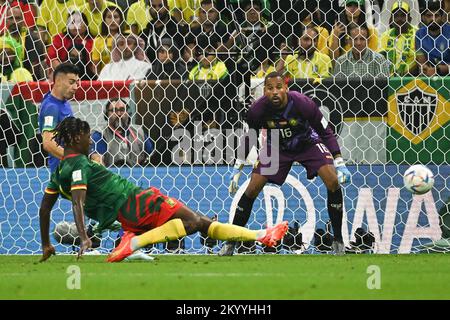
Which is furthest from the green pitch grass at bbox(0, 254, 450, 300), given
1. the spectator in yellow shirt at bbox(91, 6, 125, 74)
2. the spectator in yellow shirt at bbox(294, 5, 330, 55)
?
the spectator in yellow shirt at bbox(91, 6, 125, 74)

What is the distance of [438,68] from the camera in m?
13.4

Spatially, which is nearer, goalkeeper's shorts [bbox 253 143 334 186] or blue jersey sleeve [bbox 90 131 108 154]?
goalkeeper's shorts [bbox 253 143 334 186]

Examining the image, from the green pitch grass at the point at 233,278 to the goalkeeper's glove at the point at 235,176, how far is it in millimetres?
1100

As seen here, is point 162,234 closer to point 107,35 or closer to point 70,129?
point 70,129

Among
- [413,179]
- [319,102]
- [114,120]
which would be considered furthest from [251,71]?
[413,179]

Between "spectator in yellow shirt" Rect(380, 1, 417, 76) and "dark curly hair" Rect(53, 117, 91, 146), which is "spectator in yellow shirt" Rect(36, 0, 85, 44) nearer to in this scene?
"spectator in yellow shirt" Rect(380, 1, 417, 76)

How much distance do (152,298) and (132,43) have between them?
7721 mm

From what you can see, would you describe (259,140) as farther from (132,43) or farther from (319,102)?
(132,43)

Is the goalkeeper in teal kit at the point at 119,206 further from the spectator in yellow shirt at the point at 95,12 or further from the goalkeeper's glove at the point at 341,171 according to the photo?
the spectator in yellow shirt at the point at 95,12

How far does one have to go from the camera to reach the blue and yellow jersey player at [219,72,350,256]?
11.9 meters

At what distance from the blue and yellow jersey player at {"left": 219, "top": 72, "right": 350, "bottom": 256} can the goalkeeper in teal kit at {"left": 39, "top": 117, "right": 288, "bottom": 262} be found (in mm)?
1726

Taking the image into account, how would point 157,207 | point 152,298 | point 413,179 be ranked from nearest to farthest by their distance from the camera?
point 152,298
point 157,207
point 413,179

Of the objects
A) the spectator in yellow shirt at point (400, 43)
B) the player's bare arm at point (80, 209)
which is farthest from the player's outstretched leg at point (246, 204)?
the spectator in yellow shirt at point (400, 43)

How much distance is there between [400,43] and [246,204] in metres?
3.41
